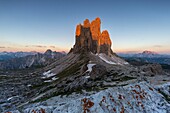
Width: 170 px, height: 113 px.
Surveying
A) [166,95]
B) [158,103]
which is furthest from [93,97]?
[166,95]

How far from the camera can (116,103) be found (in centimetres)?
2242

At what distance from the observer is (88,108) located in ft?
69.7

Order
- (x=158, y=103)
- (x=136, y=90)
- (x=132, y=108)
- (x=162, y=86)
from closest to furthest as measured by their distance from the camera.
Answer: (x=132, y=108)
(x=158, y=103)
(x=136, y=90)
(x=162, y=86)

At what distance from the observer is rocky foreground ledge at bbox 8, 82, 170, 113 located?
69.3 feet

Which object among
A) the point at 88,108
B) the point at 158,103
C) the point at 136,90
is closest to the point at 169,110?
the point at 158,103

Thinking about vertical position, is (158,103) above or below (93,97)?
below

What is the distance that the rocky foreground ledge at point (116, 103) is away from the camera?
21.1 m

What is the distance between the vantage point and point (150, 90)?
26438 millimetres

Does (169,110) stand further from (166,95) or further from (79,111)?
(79,111)

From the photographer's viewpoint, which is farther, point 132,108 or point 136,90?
point 136,90

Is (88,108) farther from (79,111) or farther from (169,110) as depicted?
(169,110)

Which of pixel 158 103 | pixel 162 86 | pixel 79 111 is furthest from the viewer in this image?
pixel 162 86

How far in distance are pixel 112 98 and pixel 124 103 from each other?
204 cm

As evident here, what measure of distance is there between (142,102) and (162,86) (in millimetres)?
8752
